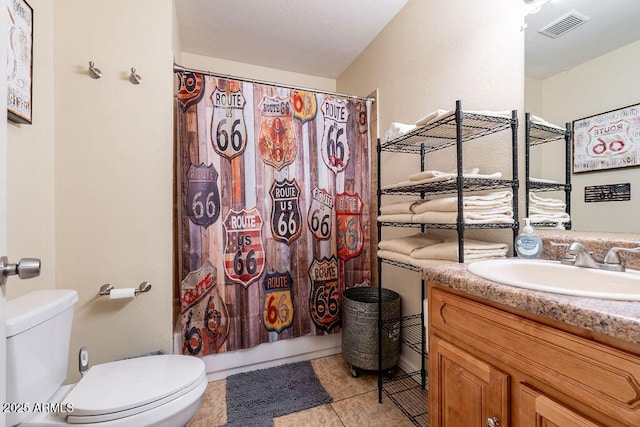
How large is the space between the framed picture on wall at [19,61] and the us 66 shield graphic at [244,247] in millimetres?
969

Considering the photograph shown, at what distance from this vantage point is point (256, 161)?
1780 millimetres

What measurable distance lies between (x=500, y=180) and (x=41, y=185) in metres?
2.01

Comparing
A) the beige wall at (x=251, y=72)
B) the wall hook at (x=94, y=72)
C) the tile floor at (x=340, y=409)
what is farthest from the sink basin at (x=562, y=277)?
the beige wall at (x=251, y=72)

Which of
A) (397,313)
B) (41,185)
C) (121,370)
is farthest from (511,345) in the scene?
(41,185)

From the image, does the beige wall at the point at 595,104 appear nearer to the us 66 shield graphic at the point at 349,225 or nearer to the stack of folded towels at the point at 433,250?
the stack of folded towels at the point at 433,250

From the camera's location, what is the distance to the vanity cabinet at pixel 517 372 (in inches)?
20.0

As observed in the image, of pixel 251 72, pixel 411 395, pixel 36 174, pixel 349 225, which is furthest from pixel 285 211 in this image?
pixel 251 72

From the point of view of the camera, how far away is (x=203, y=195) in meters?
1.66

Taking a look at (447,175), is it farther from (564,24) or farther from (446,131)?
(564,24)

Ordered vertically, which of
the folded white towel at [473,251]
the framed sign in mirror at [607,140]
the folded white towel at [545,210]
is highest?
the framed sign in mirror at [607,140]

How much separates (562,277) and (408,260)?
0.58 m

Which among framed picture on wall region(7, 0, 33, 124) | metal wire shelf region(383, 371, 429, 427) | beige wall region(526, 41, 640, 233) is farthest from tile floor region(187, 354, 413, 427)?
framed picture on wall region(7, 0, 33, 124)

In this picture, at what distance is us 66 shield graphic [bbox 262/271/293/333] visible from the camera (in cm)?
182

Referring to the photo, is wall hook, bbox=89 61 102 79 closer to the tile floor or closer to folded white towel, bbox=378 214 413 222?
folded white towel, bbox=378 214 413 222
